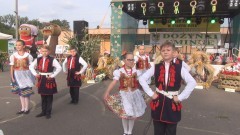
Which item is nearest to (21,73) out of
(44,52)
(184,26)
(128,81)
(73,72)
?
(44,52)

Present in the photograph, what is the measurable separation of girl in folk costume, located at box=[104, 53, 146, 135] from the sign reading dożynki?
12644 mm

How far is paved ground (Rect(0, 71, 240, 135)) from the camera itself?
16.6 feet

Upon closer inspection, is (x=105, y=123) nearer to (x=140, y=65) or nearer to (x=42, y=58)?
(x=42, y=58)

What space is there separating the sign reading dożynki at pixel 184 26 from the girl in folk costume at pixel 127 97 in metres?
12.6

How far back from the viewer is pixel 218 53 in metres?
16.1

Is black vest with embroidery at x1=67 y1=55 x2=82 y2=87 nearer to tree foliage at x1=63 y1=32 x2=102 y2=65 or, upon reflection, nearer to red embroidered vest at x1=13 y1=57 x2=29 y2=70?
red embroidered vest at x1=13 y1=57 x2=29 y2=70

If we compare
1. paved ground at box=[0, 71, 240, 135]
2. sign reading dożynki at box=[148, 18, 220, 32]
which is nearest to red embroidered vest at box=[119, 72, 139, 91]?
paved ground at box=[0, 71, 240, 135]

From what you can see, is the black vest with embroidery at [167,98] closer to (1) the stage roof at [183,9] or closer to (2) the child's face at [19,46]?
(2) the child's face at [19,46]

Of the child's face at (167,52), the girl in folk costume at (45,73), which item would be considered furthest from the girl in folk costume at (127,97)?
the girl in folk costume at (45,73)

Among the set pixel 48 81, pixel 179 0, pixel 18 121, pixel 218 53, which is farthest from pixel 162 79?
pixel 218 53

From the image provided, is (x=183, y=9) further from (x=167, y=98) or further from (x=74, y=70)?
(x=167, y=98)

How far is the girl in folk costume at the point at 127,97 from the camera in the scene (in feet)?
14.3

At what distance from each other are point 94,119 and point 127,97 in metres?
1.63

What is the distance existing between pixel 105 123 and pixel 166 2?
9.63m
